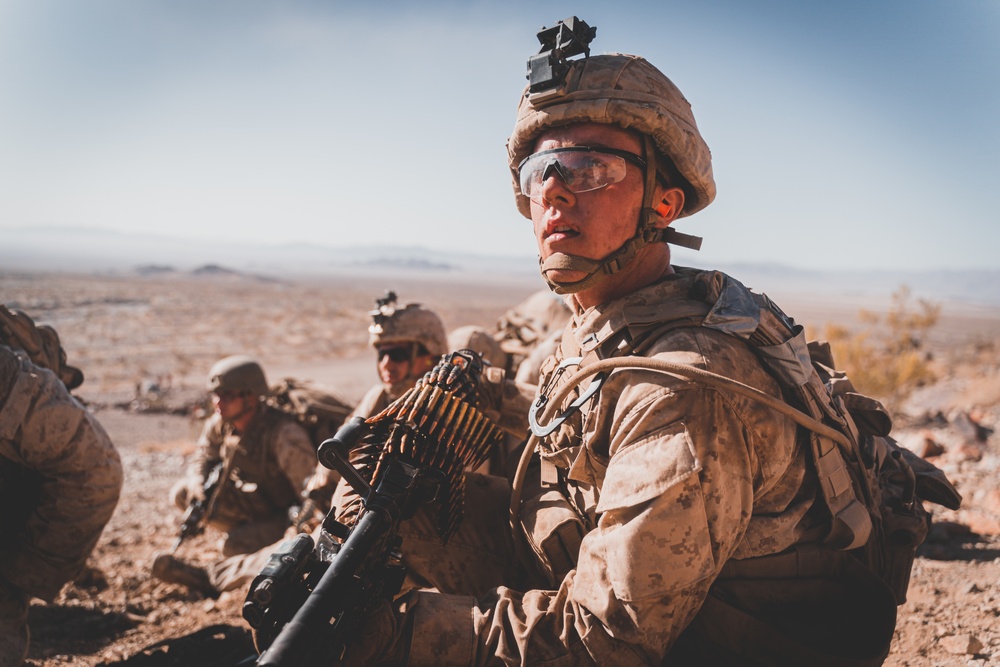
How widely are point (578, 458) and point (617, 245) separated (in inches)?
30.0

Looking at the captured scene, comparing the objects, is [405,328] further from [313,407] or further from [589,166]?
[589,166]

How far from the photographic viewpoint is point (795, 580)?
2.00m

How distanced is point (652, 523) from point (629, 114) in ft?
4.43

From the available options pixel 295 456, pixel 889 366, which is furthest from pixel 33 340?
pixel 889 366

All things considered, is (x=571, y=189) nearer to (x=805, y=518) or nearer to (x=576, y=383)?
(x=576, y=383)

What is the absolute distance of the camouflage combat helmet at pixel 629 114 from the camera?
2184 millimetres

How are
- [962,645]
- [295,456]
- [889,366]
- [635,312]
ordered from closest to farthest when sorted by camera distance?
[635,312], [962,645], [295,456], [889,366]

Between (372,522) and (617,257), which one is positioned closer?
(372,522)

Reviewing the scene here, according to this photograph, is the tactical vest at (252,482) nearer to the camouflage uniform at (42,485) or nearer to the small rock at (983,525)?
the camouflage uniform at (42,485)

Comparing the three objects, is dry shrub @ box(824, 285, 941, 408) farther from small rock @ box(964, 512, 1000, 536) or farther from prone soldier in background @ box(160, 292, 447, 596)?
prone soldier in background @ box(160, 292, 447, 596)

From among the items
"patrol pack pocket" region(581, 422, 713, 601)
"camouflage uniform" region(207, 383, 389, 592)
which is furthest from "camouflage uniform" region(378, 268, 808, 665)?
"camouflage uniform" region(207, 383, 389, 592)

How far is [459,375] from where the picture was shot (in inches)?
105

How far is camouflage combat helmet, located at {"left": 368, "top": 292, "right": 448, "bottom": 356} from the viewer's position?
5336 millimetres

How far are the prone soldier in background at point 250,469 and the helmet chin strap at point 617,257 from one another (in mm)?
4278
